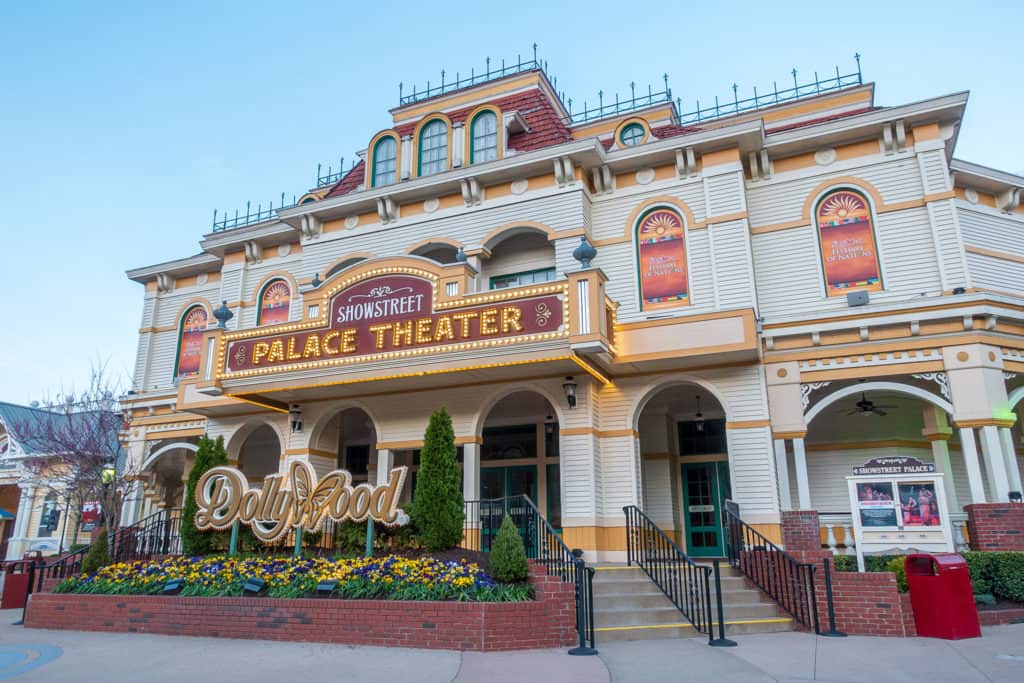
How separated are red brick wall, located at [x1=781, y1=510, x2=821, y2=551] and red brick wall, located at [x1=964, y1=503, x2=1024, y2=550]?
8.87 ft

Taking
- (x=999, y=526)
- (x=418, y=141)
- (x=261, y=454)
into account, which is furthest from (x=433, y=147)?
(x=999, y=526)

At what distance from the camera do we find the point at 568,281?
13.8 m

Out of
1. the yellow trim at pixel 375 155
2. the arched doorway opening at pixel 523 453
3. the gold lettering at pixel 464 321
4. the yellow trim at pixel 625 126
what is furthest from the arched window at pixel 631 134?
the gold lettering at pixel 464 321

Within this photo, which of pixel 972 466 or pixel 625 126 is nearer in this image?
pixel 972 466

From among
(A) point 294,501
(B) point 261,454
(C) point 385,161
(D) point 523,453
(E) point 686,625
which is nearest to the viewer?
(E) point 686,625

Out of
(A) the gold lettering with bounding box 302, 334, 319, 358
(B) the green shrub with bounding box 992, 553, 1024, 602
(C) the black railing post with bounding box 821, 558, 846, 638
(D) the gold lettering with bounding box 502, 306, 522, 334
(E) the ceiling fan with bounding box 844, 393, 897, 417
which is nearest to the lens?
(C) the black railing post with bounding box 821, 558, 846, 638

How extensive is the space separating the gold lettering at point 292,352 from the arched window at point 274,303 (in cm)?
443

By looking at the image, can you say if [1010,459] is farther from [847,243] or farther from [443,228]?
[443,228]

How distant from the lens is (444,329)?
14.7 m

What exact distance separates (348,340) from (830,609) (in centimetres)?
1059

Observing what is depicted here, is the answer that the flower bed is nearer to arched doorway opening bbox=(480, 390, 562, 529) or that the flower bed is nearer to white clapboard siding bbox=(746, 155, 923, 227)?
arched doorway opening bbox=(480, 390, 562, 529)

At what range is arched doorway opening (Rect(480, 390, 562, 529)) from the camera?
17.5m

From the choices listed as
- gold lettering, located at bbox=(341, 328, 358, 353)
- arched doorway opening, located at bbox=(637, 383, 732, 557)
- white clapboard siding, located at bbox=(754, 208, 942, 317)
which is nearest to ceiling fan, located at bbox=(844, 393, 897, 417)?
white clapboard siding, located at bbox=(754, 208, 942, 317)

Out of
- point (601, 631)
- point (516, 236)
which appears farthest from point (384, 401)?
point (601, 631)
